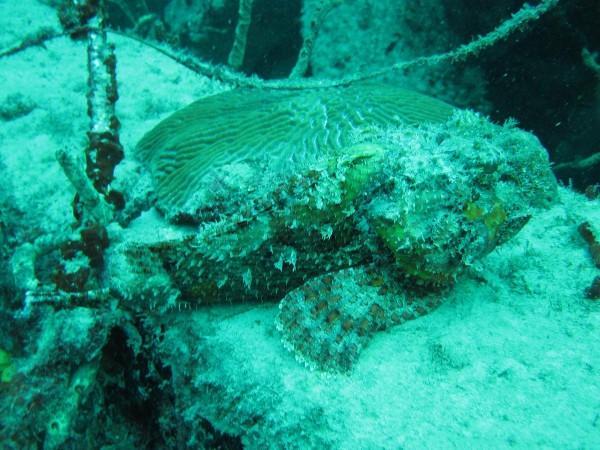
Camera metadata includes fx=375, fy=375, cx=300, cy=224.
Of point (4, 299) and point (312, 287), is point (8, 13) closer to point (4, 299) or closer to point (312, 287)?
point (4, 299)

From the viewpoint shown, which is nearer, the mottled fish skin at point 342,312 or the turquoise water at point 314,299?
the turquoise water at point 314,299

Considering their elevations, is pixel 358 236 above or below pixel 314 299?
above

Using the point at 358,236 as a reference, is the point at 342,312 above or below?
below

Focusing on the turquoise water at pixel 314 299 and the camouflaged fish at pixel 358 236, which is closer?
the turquoise water at pixel 314 299

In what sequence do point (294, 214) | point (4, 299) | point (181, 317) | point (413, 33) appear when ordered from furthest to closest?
1. point (413, 33)
2. point (4, 299)
3. point (181, 317)
4. point (294, 214)

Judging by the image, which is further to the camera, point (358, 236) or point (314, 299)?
point (358, 236)

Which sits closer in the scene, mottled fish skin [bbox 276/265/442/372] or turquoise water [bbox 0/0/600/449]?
turquoise water [bbox 0/0/600/449]

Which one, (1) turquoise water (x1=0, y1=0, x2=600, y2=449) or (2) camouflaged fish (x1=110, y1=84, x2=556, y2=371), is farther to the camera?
(2) camouflaged fish (x1=110, y1=84, x2=556, y2=371)

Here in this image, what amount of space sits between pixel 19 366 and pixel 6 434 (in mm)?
459

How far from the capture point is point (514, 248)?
3199mm

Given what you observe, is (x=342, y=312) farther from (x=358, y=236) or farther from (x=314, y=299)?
(x=358, y=236)

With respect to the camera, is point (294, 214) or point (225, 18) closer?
point (294, 214)

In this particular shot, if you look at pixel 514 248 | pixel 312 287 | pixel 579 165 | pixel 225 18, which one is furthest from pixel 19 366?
pixel 225 18

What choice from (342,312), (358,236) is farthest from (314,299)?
(358,236)
